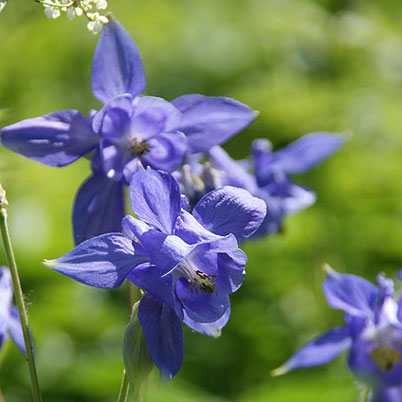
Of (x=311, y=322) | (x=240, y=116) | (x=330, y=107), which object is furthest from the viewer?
(x=330, y=107)

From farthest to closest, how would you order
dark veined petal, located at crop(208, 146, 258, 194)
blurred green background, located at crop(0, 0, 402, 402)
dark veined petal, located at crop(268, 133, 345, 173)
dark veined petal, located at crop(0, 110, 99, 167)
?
blurred green background, located at crop(0, 0, 402, 402), dark veined petal, located at crop(268, 133, 345, 173), dark veined petal, located at crop(208, 146, 258, 194), dark veined petal, located at crop(0, 110, 99, 167)

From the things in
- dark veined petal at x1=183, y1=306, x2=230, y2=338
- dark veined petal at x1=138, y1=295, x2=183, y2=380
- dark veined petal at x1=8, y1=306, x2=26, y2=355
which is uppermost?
dark veined petal at x1=138, y1=295, x2=183, y2=380

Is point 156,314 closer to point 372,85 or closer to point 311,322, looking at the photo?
point 311,322

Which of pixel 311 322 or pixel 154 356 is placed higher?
pixel 154 356

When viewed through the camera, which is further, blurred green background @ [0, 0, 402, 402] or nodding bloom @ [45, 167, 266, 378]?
blurred green background @ [0, 0, 402, 402]

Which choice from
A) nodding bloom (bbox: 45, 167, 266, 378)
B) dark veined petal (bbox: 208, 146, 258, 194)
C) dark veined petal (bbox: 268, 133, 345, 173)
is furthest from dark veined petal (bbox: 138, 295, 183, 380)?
dark veined petal (bbox: 268, 133, 345, 173)

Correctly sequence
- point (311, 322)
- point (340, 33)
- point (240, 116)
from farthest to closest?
point (340, 33), point (311, 322), point (240, 116)

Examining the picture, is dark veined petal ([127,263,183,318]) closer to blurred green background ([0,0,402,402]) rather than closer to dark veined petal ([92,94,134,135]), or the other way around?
dark veined petal ([92,94,134,135])

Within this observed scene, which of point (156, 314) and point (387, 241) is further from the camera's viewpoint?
point (387, 241)

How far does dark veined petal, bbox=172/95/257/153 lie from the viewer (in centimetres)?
78

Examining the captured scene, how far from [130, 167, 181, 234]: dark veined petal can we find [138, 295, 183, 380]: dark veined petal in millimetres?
73

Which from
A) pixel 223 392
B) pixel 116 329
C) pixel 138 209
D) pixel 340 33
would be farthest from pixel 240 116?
pixel 340 33

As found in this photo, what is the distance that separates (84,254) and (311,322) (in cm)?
114

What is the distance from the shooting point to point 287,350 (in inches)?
62.1
